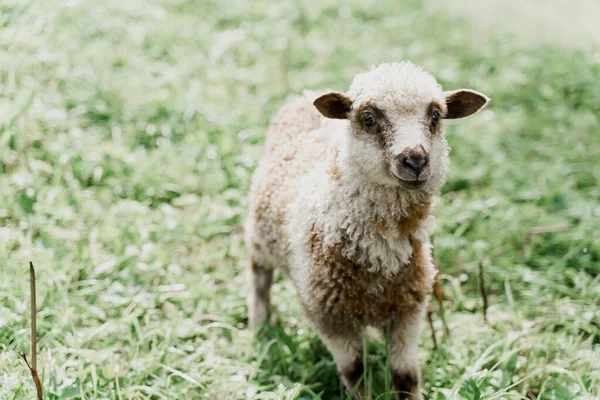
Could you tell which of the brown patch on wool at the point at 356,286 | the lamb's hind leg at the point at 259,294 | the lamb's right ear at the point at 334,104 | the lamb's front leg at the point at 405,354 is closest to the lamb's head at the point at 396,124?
the lamb's right ear at the point at 334,104

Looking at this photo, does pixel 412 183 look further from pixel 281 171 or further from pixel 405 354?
pixel 281 171

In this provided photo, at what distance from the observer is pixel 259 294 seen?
3.55 m

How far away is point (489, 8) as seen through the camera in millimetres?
9203

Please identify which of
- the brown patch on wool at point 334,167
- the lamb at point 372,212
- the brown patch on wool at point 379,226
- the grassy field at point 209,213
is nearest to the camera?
the lamb at point 372,212

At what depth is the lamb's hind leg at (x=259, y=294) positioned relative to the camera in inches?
139

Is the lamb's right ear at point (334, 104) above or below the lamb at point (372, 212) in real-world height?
above

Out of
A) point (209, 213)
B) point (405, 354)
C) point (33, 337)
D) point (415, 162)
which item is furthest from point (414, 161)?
point (209, 213)

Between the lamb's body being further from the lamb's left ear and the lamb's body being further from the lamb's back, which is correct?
the lamb's left ear


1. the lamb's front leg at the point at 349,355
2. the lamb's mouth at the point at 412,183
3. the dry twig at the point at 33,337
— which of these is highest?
the lamb's mouth at the point at 412,183

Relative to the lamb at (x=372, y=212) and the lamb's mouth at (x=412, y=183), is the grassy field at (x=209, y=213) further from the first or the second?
the lamb's mouth at (x=412, y=183)

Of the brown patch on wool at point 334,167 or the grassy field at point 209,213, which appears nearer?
the brown patch on wool at point 334,167

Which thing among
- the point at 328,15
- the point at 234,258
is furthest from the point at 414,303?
the point at 328,15

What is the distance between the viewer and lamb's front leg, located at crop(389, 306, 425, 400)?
2.82 metres

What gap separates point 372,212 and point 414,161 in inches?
14.1
